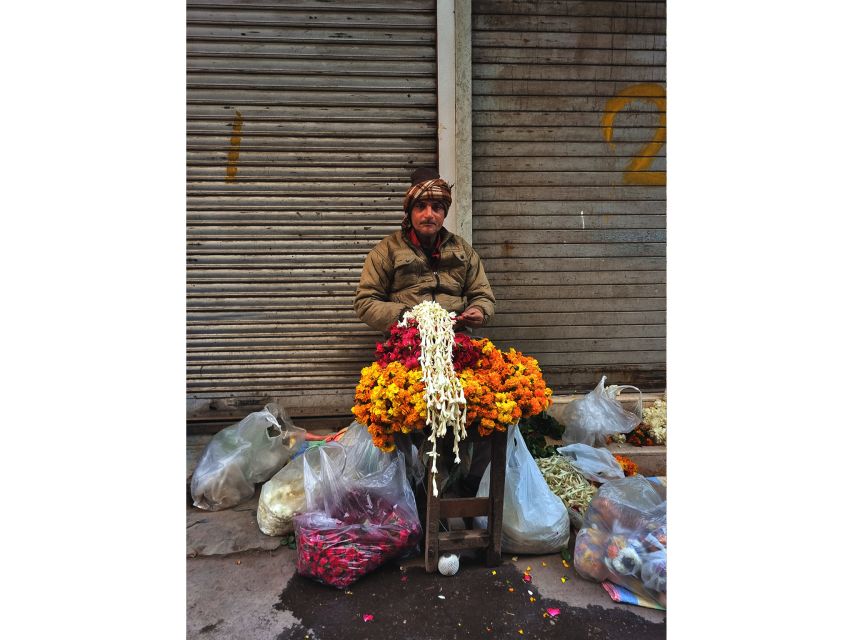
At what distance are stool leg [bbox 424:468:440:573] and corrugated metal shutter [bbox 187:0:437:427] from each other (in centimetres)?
201

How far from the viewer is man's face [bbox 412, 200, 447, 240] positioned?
306 centimetres

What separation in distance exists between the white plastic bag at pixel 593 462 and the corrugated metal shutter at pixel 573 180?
91 centimetres

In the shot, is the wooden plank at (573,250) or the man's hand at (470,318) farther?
the wooden plank at (573,250)

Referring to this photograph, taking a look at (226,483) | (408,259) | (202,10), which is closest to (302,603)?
(226,483)

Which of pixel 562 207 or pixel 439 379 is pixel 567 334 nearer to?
pixel 562 207

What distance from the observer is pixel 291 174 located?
163 inches

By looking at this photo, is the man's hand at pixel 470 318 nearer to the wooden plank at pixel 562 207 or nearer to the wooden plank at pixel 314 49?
the wooden plank at pixel 562 207

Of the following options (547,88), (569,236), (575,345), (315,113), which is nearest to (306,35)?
(315,113)

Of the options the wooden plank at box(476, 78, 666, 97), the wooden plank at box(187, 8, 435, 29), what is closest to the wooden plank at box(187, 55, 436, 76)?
the wooden plank at box(187, 8, 435, 29)

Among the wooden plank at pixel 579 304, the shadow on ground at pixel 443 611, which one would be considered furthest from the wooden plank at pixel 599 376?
the shadow on ground at pixel 443 611

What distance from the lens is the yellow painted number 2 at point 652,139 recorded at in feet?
14.3

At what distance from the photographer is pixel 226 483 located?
3297 mm

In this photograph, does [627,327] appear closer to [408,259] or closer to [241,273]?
[408,259]

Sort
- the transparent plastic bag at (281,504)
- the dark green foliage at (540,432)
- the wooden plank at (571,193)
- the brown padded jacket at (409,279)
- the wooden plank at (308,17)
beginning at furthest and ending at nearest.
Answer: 1. the wooden plank at (571,193)
2. the wooden plank at (308,17)
3. the dark green foliage at (540,432)
4. the brown padded jacket at (409,279)
5. the transparent plastic bag at (281,504)
